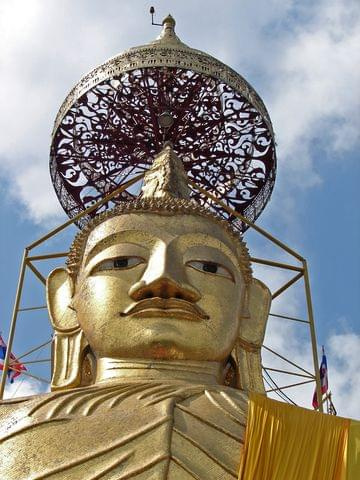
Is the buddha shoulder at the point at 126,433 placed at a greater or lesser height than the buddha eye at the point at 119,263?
lesser

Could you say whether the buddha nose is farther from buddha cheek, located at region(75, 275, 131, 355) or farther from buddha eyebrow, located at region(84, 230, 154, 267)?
buddha eyebrow, located at region(84, 230, 154, 267)

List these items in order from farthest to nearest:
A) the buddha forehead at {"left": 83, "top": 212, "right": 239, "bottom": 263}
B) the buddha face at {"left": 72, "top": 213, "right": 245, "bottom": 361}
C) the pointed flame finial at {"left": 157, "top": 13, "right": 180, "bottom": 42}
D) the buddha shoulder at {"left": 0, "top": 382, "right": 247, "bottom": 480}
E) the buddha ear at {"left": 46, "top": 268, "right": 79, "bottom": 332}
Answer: the pointed flame finial at {"left": 157, "top": 13, "right": 180, "bottom": 42} → the buddha ear at {"left": 46, "top": 268, "right": 79, "bottom": 332} → the buddha forehead at {"left": 83, "top": 212, "right": 239, "bottom": 263} → the buddha face at {"left": 72, "top": 213, "right": 245, "bottom": 361} → the buddha shoulder at {"left": 0, "top": 382, "right": 247, "bottom": 480}

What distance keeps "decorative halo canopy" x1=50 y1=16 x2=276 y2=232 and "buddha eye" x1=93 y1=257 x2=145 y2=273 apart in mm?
2124

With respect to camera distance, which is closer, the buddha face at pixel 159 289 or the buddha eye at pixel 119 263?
Result: the buddha face at pixel 159 289

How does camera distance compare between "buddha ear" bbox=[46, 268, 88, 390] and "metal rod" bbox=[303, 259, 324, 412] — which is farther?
"metal rod" bbox=[303, 259, 324, 412]

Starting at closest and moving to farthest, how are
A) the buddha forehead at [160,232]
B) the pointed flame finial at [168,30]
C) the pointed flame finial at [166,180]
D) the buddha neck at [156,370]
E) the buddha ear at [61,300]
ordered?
the buddha neck at [156,370] → the buddha forehead at [160,232] → the buddha ear at [61,300] → the pointed flame finial at [166,180] → the pointed flame finial at [168,30]

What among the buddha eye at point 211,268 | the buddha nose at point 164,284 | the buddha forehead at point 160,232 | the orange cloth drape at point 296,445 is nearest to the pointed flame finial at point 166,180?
the buddha forehead at point 160,232

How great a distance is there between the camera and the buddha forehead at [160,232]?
18.0ft

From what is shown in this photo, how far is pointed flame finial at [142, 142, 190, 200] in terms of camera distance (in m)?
6.14

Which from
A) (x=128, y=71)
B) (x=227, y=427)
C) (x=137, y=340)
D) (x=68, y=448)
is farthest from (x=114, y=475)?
(x=128, y=71)

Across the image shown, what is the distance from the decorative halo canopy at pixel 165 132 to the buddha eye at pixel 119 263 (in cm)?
212

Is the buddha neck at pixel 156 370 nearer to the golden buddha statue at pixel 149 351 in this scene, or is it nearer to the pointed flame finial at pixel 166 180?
the golden buddha statue at pixel 149 351

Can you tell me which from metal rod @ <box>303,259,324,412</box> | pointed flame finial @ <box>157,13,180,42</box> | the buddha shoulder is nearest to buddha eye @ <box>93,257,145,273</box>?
the buddha shoulder

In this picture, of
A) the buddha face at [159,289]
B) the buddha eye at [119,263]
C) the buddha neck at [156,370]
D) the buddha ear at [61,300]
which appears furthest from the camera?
the buddha ear at [61,300]
